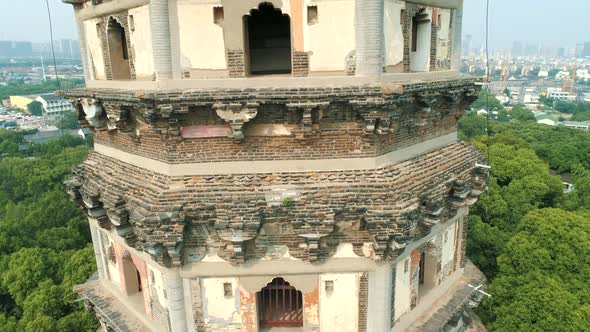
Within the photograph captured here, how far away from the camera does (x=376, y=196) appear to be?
7168 millimetres

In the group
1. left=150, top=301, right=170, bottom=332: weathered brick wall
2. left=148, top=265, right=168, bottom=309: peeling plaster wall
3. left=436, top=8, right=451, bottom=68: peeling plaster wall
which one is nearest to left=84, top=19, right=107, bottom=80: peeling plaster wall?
left=148, top=265, right=168, bottom=309: peeling plaster wall

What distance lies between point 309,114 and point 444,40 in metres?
4.06

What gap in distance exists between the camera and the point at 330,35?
23.1 feet

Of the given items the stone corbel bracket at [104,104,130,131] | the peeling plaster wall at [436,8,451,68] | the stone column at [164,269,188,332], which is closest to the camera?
the stone corbel bracket at [104,104,130,131]

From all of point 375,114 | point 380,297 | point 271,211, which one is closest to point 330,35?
point 375,114

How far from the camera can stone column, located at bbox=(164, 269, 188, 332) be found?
299 inches

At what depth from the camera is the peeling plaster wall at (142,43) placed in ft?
23.8

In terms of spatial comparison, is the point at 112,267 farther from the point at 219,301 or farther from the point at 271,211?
the point at 271,211

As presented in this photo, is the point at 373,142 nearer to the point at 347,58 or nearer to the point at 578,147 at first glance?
the point at 347,58

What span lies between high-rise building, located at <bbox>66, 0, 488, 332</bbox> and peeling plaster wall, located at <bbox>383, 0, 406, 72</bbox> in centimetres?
3

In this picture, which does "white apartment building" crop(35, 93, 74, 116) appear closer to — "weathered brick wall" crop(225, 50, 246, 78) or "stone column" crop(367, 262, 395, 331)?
"weathered brick wall" crop(225, 50, 246, 78)

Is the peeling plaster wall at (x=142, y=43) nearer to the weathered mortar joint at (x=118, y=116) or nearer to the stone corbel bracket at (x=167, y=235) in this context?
the weathered mortar joint at (x=118, y=116)

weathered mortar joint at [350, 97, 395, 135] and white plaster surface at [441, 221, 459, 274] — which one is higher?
weathered mortar joint at [350, 97, 395, 135]

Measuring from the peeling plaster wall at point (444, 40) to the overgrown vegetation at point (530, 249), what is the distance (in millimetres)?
11756
